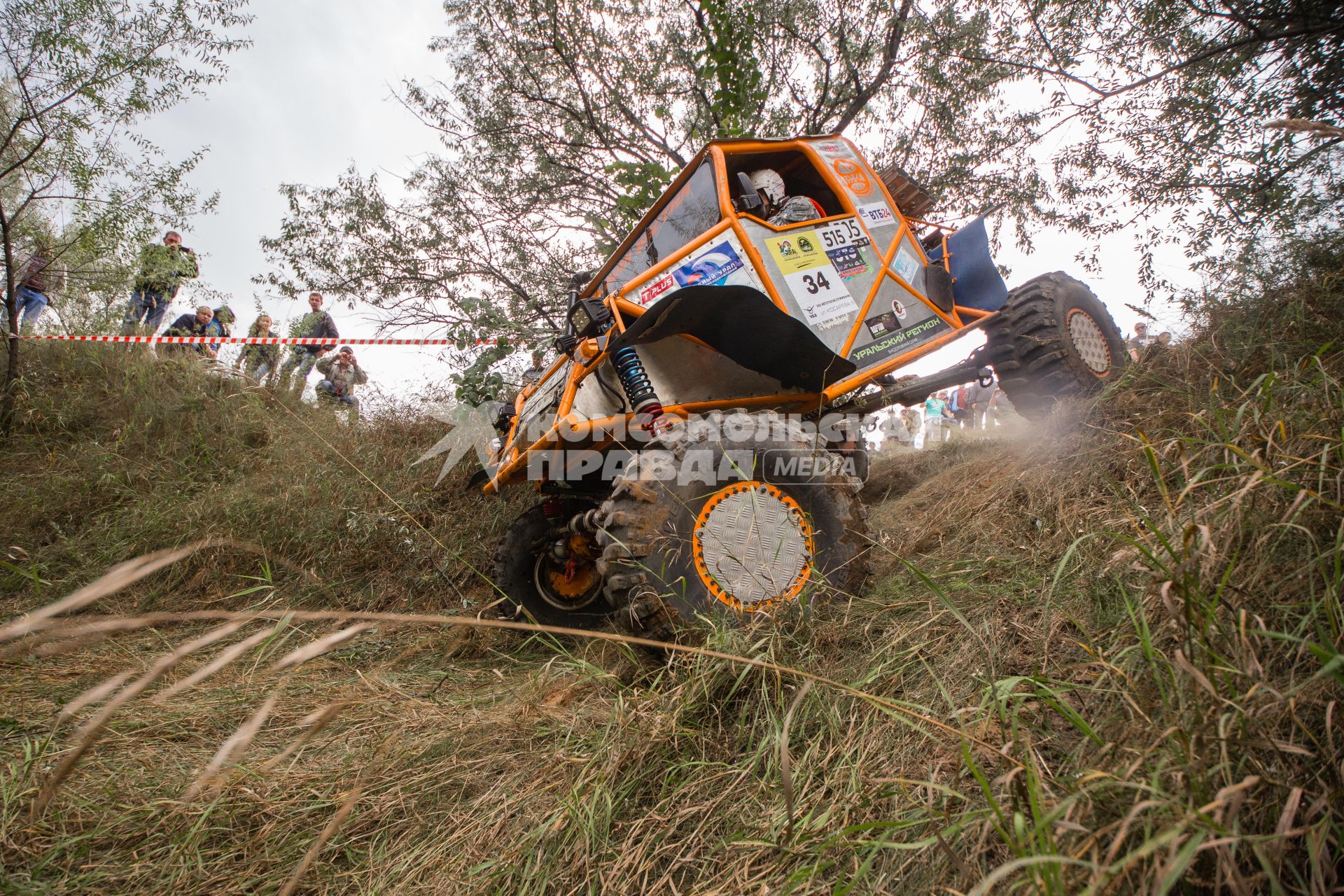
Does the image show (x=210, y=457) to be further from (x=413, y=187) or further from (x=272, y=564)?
(x=413, y=187)

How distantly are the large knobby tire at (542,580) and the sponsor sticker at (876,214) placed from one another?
2.68m

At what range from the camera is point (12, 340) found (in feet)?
18.7

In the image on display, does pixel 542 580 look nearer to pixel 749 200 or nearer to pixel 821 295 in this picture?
pixel 821 295

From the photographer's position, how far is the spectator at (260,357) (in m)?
6.86

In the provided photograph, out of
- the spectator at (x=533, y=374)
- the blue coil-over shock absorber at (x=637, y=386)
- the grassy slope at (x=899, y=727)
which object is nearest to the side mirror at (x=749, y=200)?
the blue coil-over shock absorber at (x=637, y=386)

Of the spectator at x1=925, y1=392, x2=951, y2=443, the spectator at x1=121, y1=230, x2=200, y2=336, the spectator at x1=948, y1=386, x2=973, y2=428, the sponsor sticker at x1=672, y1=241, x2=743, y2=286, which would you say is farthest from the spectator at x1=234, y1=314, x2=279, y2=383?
the spectator at x1=948, y1=386, x2=973, y2=428

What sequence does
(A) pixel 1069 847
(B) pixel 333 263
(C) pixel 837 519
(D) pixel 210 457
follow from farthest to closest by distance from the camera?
1. (B) pixel 333 263
2. (D) pixel 210 457
3. (C) pixel 837 519
4. (A) pixel 1069 847

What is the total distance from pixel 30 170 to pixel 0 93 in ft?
2.36

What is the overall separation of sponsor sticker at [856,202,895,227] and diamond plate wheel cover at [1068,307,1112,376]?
1.30 m

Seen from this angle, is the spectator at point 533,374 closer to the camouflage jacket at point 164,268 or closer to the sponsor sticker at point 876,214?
the sponsor sticker at point 876,214

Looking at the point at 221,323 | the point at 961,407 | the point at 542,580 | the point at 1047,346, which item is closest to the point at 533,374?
the point at 542,580

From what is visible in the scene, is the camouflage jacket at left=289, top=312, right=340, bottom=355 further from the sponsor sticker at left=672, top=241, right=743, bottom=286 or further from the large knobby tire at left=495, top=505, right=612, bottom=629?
the sponsor sticker at left=672, top=241, right=743, bottom=286

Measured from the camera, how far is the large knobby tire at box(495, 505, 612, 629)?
4012 millimetres

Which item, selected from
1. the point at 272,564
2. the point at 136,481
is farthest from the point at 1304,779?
the point at 136,481
